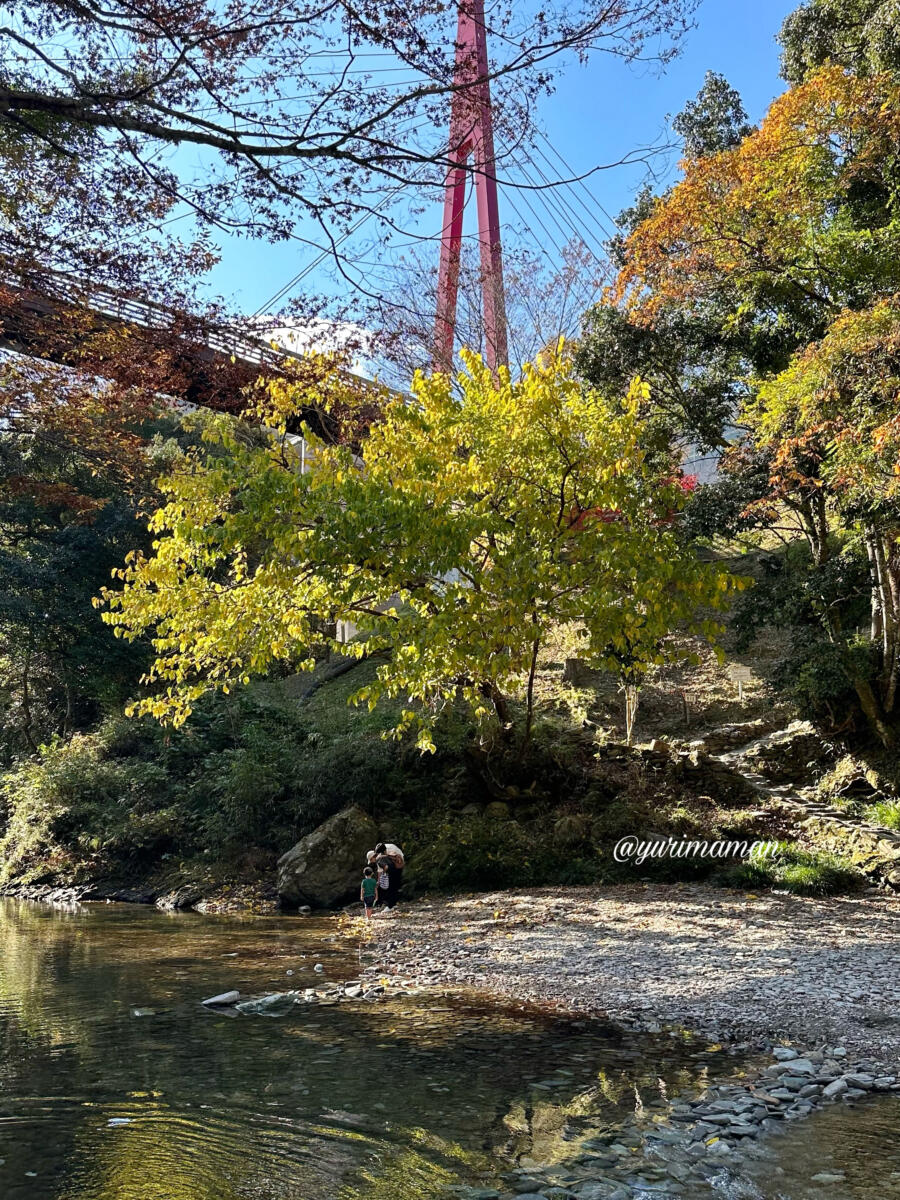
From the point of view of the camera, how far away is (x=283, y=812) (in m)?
12.6

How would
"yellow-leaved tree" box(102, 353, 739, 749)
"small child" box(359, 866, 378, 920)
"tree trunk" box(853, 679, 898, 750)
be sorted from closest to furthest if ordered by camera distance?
1. "yellow-leaved tree" box(102, 353, 739, 749)
2. "small child" box(359, 866, 378, 920)
3. "tree trunk" box(853, 679, 898, 750)

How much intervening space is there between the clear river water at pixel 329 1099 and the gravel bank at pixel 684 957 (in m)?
0.57

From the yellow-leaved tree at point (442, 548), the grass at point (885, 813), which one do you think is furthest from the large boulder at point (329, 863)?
the grass at point (885, 813)

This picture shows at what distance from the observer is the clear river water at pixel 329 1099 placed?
3.14 meters

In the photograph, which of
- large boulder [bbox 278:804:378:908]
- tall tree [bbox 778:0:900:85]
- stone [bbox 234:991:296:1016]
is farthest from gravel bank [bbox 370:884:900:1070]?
tall tree [bbox 778:0:900:85]

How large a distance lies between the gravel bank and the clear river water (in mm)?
570

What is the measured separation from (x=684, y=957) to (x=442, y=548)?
3875 millimetres

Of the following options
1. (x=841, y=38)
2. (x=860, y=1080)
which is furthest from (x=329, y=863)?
(x=841, y=38)

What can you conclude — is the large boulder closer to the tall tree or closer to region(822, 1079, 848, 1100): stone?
region(822, 1079, 848, 1100): stone

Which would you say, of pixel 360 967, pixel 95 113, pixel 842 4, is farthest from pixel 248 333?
pixel 842 4

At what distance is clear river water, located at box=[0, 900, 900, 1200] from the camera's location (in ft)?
10.3

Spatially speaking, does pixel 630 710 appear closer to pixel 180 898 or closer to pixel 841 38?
pixel 180 898

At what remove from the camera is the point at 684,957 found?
21.6 feet

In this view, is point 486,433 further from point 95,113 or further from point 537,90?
point 95,113
